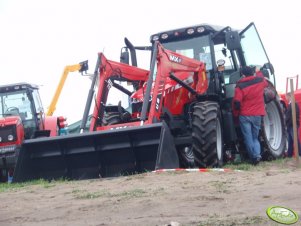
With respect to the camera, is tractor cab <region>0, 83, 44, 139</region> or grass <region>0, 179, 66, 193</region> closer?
grass <region>0, 179, 66, 193</region>

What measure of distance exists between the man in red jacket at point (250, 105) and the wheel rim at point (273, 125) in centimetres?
114

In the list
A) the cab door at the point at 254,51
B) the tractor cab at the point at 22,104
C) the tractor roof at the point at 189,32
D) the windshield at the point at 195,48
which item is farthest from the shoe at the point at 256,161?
the tractor cab at the point at 22,104

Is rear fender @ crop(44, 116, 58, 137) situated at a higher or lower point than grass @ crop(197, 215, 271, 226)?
lower

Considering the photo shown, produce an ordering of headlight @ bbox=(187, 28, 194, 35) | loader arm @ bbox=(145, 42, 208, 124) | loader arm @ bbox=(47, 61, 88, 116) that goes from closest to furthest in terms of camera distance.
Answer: loader arm @ bbox=(145, 42, 208, 124) < headlight @ bbox=(187, 28, 194, 35) < loader arm @ bbox=(47, 61, 88, 116)

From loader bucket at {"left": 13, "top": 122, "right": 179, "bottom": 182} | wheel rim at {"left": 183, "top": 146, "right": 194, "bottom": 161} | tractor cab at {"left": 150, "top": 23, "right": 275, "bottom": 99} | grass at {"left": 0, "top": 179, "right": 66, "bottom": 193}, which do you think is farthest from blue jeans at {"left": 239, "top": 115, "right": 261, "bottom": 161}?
grass at {"left": 0, "top": 179, "right": 66, "bottom": 193}

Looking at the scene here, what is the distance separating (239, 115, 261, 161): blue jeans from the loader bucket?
1956mm

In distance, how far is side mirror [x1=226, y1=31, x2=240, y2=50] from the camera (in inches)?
429

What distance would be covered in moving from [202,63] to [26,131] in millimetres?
6100

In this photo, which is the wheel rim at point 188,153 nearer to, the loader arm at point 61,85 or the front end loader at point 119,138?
the front end loader at point 119,138

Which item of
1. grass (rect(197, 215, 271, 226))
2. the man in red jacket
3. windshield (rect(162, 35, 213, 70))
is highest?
windshield (rect(162, 35, 213, 70))

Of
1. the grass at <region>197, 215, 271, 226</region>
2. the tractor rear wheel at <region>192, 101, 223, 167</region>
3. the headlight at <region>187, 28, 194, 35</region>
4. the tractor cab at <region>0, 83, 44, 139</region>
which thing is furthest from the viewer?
the tractor cab at <region>0, 83, 44, 139</region>

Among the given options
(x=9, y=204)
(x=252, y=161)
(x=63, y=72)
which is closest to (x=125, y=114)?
(x=252, y=161)

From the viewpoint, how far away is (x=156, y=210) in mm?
6207

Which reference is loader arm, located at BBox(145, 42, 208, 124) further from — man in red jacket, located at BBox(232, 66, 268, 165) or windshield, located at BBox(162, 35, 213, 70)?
man in red jacket, located at BBox(232, 66, 268, 165)
